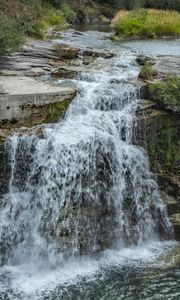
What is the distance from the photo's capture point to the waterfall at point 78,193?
11.6m

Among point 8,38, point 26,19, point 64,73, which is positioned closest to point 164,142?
point 64,73

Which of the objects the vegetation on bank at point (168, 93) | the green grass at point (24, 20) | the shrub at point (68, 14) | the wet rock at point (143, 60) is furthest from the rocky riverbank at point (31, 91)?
the shrub at point (68, 14)

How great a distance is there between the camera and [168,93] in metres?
13.3

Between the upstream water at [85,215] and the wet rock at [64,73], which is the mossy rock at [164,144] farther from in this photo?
the wet rock at [64,73]

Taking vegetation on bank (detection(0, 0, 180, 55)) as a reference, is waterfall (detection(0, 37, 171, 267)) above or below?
below

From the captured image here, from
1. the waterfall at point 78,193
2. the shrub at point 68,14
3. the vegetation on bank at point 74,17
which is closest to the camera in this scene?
the waterfall at point 78,193

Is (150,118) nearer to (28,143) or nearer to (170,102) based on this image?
(170,102)

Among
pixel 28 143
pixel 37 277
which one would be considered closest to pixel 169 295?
pixel 37 277

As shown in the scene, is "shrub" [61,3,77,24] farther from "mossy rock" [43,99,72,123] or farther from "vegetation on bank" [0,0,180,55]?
"mossy rock" [43,99,72,123]

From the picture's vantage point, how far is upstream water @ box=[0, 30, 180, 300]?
10.8 metres

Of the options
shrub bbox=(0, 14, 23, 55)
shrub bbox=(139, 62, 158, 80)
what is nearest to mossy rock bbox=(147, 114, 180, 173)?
shrub bbox=(139, 62, 158, 80)

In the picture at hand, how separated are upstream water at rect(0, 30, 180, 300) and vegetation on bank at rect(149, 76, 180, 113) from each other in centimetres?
72

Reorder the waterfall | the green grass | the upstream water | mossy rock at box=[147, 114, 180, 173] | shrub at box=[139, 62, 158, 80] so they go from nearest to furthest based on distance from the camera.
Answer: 1. the upstream water
2. the waterfall
3. mossy rock at box=[147, 114, 180, 173]
4. shrub at box=[139, 62, 158, 80]
5. the green grass

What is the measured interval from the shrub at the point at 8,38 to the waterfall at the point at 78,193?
11.5ft
